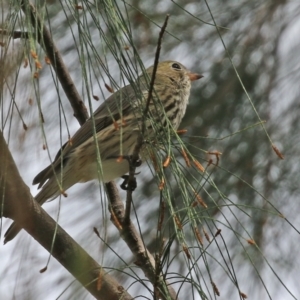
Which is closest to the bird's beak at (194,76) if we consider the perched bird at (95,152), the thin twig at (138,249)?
the perched bird at (95,152)

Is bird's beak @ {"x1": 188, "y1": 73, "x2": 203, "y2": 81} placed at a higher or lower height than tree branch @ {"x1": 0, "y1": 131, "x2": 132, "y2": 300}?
higher

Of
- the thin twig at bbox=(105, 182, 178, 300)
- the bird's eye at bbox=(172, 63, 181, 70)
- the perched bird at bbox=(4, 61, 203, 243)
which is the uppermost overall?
the bird's eye at bbox=(172, 63, 181, 70)

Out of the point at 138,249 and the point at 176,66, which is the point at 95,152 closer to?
the point at 138,249

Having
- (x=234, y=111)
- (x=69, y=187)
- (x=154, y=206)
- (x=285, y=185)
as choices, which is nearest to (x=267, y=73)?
(x=234, y=111)

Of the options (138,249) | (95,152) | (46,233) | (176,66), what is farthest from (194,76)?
(46,233)

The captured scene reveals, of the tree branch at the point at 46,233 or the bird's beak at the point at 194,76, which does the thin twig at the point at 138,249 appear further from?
the bird's beak at the point at 194,76

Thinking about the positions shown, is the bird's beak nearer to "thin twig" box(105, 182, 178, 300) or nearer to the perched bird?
the perched bird

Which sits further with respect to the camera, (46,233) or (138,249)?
(138,249)

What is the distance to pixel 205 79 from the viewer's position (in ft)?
9.96

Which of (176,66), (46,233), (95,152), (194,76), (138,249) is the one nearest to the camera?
(46,233)

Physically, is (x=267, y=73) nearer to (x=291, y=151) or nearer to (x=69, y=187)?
(x=291, y=151)

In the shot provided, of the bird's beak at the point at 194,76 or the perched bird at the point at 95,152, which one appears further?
the bird's beak at the point at 194,76

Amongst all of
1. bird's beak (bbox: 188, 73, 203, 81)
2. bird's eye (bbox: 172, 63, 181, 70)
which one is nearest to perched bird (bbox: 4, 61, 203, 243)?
bird's beak (bbox: 188, 73, 203, 81)

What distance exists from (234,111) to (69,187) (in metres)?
0.74
